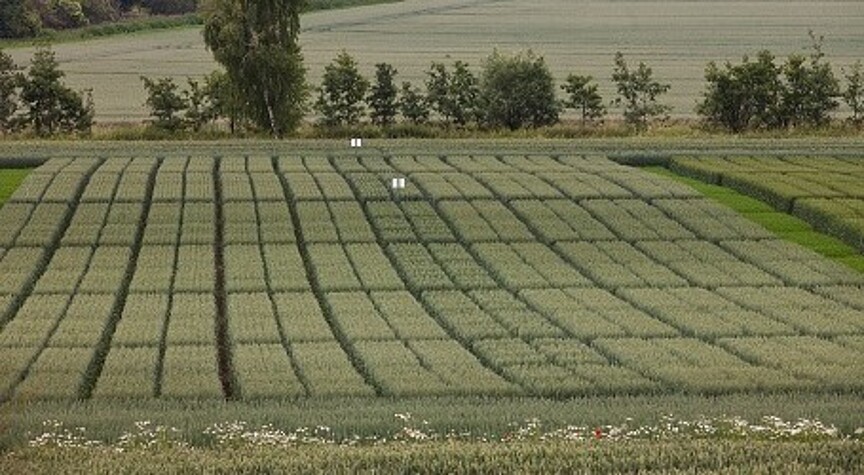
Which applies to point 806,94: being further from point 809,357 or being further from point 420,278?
point 809,357

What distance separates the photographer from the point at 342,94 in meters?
73.9

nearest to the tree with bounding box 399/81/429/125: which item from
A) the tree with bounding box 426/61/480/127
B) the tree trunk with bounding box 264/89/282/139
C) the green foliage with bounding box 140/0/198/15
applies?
the tree with bounding box 426/61/480/127

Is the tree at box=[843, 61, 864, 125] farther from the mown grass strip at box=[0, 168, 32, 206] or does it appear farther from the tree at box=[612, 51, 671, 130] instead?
the mown grass strip at box=[0, 168, 32, 206]

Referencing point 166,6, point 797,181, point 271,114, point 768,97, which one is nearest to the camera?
point 797,181

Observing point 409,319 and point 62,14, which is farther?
point 62,14

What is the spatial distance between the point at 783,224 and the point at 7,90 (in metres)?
39.3

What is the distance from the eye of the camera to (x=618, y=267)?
39188 millimetres

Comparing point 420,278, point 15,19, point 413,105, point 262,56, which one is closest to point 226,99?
point 262,56

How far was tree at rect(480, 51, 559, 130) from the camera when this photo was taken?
74.1m

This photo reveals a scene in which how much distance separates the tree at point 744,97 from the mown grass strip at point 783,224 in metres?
21.2

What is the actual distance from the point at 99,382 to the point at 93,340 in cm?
313

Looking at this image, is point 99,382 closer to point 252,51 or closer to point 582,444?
point 582,444

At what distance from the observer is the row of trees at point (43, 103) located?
6994 centimetres

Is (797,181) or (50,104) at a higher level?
(50,104)
